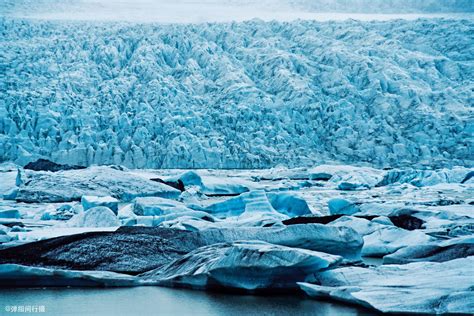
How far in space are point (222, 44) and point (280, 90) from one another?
3715mm

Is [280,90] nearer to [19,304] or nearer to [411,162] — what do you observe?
[411,162]

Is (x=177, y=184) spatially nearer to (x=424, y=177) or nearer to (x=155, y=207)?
(x=155, y=207)

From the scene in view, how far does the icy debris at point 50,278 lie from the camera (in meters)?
3.59

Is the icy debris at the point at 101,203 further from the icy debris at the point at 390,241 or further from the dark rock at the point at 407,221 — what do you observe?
the icy debris at the point at 390,241

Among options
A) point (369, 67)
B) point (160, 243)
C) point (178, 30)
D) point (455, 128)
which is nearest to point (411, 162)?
point (455, 128)

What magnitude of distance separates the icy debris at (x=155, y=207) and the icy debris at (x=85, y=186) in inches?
122

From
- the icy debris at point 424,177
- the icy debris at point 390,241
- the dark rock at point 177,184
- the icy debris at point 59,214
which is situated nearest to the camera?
the icy debris at point 390,241

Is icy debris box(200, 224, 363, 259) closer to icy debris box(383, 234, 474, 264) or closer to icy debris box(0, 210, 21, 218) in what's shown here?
icy debris box(383, 234, 474, 264)

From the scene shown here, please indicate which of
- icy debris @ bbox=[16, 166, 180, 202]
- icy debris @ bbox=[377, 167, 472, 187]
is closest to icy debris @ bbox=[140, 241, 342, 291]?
icy debris @ bbox=[16, 166, 180, 202]

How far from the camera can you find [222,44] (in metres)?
22.3

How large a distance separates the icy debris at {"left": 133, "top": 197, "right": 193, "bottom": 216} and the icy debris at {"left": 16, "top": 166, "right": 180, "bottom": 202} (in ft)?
10.2

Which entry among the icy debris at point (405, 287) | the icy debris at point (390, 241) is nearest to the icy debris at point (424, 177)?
the icy debris at point (390, 241)

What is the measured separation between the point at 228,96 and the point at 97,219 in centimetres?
1360

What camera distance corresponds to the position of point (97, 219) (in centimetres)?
581
